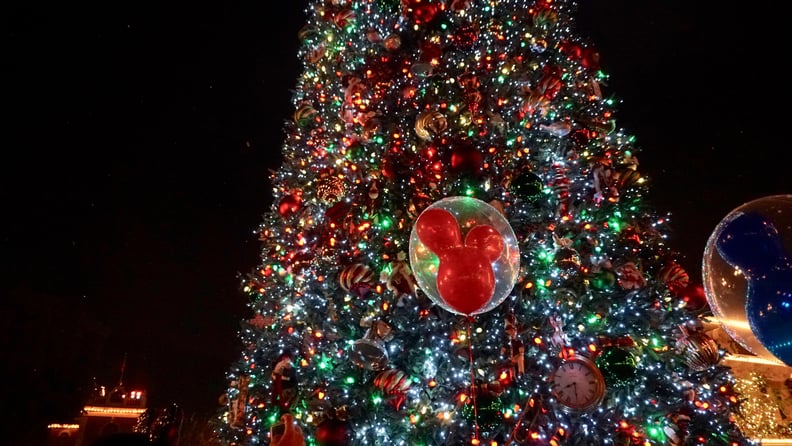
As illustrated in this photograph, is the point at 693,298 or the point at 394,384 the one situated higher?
the point at 693,298

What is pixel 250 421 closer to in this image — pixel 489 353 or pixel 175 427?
pixel 175 427

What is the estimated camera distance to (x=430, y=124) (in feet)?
11.6

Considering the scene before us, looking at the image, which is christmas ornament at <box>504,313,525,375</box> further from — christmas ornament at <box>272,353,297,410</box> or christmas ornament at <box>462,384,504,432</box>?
christmas ornament at <box>272,353,297,410</box>

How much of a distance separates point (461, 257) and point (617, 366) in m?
1.33

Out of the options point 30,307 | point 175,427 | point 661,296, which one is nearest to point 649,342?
point 661,296

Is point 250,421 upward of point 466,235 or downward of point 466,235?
downward

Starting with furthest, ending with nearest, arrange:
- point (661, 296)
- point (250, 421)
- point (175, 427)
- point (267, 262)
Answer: point (267, 262), point (250, 421), point (661, 296), point (175, 427)

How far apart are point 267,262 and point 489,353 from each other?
229cm

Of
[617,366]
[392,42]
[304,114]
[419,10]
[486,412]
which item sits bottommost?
[486,412]

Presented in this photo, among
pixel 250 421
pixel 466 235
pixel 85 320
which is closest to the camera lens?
pixel 466 235

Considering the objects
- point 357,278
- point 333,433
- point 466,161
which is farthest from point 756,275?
point 333,433

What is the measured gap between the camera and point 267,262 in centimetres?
413

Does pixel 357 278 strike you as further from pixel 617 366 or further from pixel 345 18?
pixel 345 18

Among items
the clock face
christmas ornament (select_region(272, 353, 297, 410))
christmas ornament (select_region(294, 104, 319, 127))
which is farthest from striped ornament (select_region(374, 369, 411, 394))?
christmas ornament (select_region(294, 104, 319, 127))
